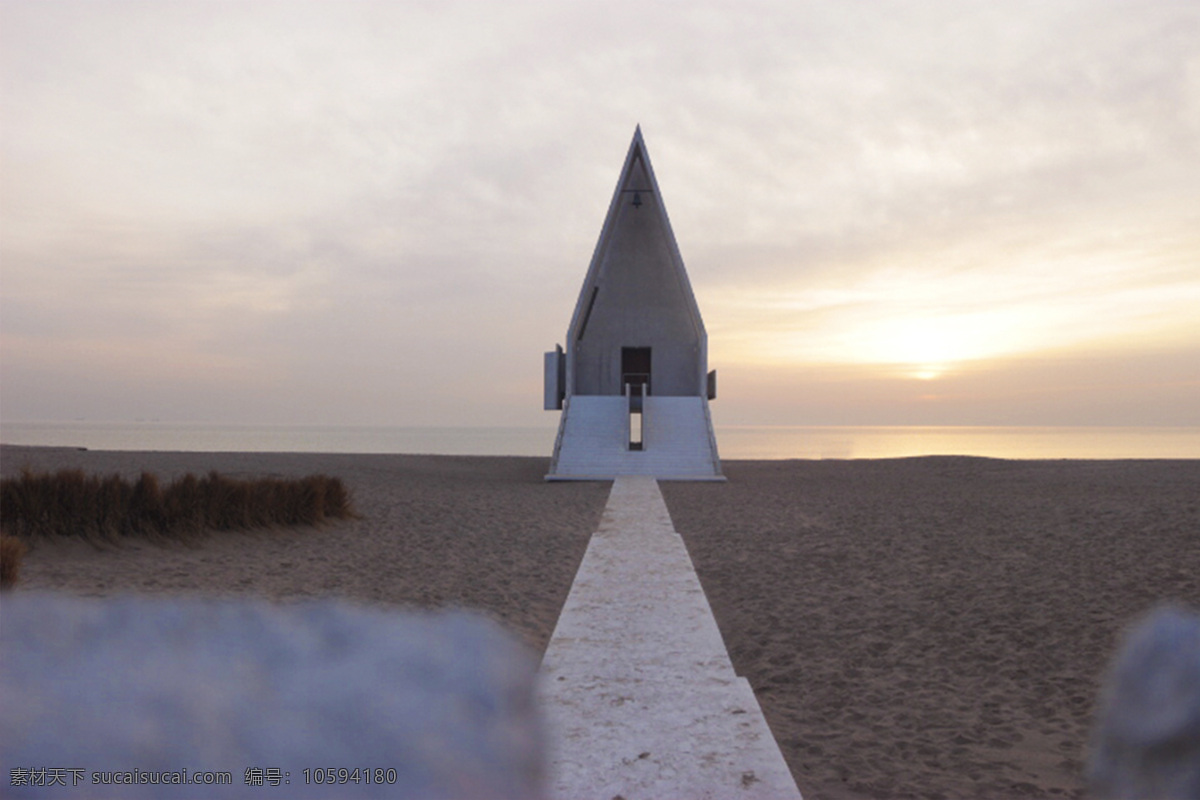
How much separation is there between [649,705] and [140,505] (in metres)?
7.16

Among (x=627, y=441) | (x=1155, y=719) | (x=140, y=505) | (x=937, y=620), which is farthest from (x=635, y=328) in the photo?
(x=1155, y=719)

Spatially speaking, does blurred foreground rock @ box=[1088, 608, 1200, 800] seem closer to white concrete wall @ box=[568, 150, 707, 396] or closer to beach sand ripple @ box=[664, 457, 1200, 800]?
beach sand ripple @ box=[664, 457, 1200, 800]

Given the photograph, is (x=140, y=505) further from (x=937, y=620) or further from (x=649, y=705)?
(x=937, y=620)

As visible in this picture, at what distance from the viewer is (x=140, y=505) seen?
29.5 ft

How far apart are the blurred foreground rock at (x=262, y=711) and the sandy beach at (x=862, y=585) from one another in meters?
1.53

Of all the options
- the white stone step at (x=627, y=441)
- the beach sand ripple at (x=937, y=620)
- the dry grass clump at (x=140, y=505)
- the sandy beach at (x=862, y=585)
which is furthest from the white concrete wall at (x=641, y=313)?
the dry grass clump at (x=140, y=505)

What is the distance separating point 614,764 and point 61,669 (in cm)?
208

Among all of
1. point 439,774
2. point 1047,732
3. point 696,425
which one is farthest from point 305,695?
point 696,425

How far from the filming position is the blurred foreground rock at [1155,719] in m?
1.85

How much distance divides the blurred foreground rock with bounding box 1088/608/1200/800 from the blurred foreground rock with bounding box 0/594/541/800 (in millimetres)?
1689

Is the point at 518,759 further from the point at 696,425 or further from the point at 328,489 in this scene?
the point at 696,425

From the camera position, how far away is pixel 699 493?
52.4ft

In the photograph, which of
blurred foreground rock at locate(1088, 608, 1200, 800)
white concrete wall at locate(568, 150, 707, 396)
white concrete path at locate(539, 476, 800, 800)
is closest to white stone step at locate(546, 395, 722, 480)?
white concrete wall at locate(568, 150, 707, 396)

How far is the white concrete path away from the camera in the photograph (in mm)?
3240
